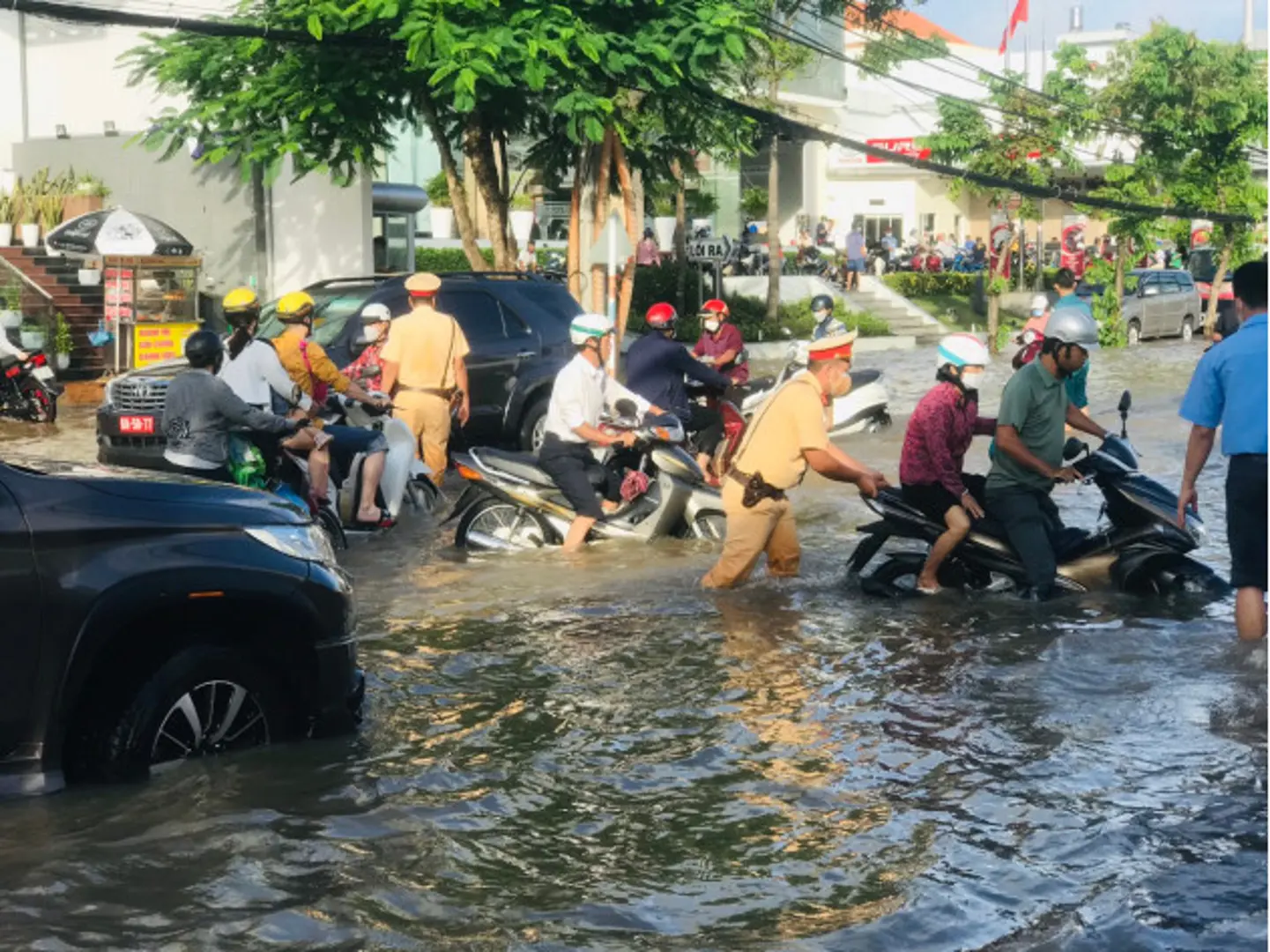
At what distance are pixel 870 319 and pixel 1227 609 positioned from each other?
27.9 metres

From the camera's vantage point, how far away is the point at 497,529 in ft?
40.8

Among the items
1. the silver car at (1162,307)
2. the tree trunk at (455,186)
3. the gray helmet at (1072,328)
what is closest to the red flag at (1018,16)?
the silver car at (1162,307)

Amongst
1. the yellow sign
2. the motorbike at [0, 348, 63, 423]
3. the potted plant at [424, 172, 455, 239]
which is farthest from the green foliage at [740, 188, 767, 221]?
the motorbike at [0, 348, 63, 423]

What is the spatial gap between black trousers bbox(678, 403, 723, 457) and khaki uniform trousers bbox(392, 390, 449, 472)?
7.64 ft

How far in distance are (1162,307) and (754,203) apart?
1122cm

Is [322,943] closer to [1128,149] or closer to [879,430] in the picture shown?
[879,430]

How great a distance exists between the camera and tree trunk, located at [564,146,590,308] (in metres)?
22.5

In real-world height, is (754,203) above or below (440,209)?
above

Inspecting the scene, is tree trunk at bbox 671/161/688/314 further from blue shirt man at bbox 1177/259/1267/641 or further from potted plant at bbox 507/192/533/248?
blue shirt man at bbox 1177/259/1267/641

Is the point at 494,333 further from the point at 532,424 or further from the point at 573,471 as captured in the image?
the point at 573,471

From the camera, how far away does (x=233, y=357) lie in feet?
39.7

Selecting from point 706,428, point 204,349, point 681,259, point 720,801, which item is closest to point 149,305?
point 706,428

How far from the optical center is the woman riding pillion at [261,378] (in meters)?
11.7

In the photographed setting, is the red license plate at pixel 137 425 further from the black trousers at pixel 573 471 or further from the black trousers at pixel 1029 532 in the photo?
the black trousers at pixel 1029 532
